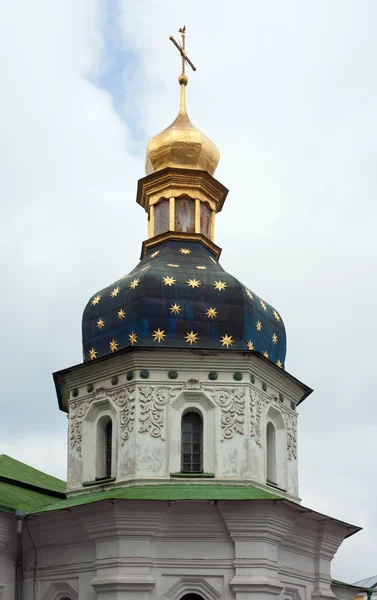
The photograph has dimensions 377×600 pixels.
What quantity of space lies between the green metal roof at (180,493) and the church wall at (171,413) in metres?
0.23

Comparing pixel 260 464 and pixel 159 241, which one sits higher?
pixel 159 241

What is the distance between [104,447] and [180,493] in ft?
6.92

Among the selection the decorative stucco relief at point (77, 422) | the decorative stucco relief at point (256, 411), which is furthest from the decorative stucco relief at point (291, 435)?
the decorative stucco relief at point (77, 422)

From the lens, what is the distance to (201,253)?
18.7 m

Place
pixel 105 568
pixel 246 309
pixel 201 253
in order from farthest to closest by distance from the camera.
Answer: pixel 201 253, pixel 246 309, pixel 105 568

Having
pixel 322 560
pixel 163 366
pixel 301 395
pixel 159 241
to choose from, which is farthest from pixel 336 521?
pixel 159 241

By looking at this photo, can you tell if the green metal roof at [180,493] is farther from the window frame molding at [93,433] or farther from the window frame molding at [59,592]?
the window frame molding at [59,592]

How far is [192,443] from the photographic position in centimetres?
1605

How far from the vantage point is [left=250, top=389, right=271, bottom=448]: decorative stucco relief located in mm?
16078

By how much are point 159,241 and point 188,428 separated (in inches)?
176

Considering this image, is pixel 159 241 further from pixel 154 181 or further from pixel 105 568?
pixel 105 568

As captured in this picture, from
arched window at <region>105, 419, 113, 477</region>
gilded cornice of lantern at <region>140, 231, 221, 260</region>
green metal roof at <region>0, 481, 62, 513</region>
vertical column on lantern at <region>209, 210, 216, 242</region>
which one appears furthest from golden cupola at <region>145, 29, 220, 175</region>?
green metal roof at <region>0, 481, 62, 513</region>

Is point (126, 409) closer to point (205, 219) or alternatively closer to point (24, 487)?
point (24, 487)

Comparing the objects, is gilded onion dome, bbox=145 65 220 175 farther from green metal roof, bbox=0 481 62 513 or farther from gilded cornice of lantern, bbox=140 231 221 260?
green metal roof, bbox=0 481 62 513
